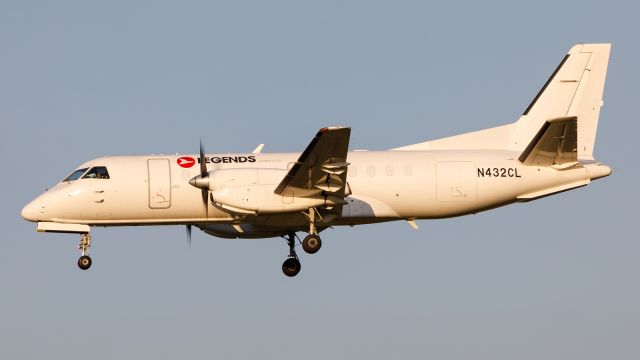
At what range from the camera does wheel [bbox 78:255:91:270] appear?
88.1ft

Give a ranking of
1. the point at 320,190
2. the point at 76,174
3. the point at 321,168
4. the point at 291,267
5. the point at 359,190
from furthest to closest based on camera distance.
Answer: the point at 291,267, the point at 76,174, the point at 359,190, the point at 320,190, the point at 321,168

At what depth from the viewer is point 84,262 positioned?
2686 centimetres

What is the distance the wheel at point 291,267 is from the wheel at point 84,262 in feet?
16.7

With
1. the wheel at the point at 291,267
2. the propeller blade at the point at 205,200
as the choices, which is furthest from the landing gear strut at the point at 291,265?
the propeller blade at the point at 205,200

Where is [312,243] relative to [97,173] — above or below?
below

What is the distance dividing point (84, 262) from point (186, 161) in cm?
360

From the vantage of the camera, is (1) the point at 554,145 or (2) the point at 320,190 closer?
(2) the point at 320,190

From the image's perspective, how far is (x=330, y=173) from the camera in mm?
25016

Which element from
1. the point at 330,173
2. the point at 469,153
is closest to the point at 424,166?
the point at 469,153

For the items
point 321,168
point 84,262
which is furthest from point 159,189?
point 321,168

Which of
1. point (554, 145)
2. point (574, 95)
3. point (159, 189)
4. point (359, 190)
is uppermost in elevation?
point (574, 95)

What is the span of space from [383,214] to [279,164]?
2.93 meters

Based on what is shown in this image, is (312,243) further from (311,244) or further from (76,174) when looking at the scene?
(76,174)

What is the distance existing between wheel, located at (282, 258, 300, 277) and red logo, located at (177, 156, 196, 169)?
3.74 metres
